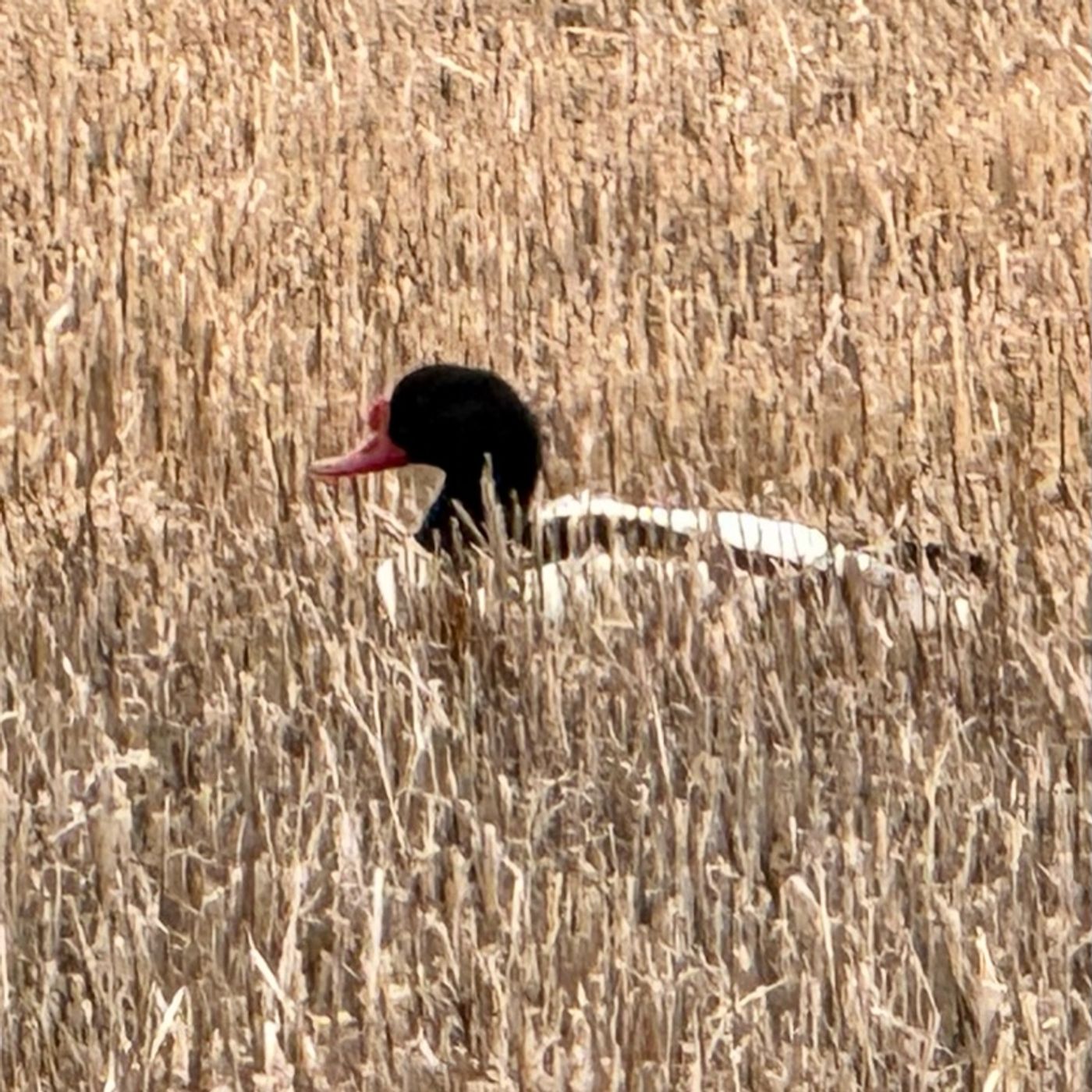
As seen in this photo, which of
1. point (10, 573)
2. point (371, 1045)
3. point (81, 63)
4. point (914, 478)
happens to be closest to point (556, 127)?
point (81, 63)

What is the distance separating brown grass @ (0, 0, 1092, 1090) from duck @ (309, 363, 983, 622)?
12 cm

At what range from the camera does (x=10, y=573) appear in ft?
18.1

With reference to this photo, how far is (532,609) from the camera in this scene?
5160 mm

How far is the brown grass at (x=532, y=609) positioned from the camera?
384 centimetres

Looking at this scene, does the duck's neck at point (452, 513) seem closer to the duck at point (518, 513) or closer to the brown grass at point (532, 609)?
the duck at point (518, 513)

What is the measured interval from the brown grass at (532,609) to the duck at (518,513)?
0.40 feet

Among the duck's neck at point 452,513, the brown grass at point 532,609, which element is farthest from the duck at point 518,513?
the brown grass at point 532,609

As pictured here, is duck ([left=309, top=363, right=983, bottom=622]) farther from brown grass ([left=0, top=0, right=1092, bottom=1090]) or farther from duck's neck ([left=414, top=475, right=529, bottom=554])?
brown grass ([left=0, top=0, right=1092, bottom=1090])

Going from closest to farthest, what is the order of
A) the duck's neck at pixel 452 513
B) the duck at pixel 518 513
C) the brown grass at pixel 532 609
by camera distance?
the brown grass at pixel 532 609, the duck at pixel 518 513, the duck's neck at pixel 452 513

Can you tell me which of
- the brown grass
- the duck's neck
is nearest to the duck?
the duck's neck

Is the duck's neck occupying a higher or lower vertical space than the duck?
lower

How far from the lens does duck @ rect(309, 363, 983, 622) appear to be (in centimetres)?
534

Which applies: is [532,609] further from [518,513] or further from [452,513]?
[452,513]

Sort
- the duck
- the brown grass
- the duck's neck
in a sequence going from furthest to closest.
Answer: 1. the duck's neck
2. the duck
3. the brown grass
